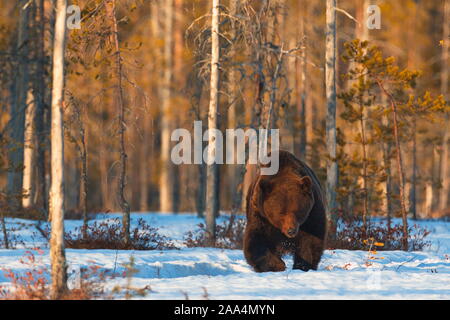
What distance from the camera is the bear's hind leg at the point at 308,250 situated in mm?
10446

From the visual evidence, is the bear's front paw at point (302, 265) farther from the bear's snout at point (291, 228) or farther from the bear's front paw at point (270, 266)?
the bear's snout at point (291, 228)

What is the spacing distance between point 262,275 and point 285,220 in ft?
3.19

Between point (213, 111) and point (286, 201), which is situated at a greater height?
point (213, 111)

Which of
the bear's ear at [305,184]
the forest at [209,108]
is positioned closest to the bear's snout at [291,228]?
the bear's ear at [305,184]

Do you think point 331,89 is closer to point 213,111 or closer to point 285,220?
point 213,111

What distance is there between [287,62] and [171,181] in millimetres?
14249

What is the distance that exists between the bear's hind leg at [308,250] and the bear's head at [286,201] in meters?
0.73

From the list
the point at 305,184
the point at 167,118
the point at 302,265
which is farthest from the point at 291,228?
the point at 167,118

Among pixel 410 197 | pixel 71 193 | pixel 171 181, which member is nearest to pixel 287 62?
pixel 410 197

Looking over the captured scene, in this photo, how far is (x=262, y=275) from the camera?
9.98 metres

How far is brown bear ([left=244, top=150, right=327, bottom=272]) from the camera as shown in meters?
9.66
